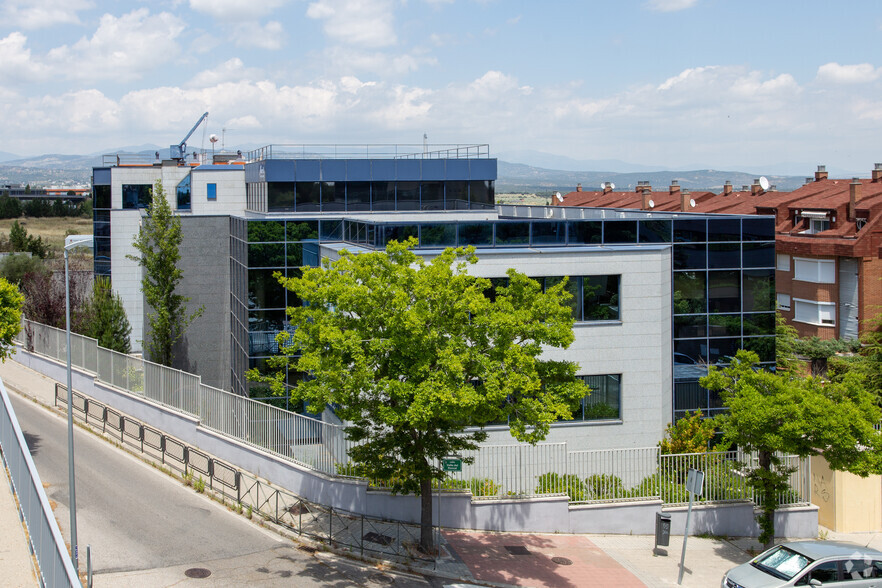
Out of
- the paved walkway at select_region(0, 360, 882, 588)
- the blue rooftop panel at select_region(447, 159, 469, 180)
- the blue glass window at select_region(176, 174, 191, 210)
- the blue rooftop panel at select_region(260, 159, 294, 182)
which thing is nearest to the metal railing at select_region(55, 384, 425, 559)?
the paved walkway at select_region(0, 360, 882, 588)

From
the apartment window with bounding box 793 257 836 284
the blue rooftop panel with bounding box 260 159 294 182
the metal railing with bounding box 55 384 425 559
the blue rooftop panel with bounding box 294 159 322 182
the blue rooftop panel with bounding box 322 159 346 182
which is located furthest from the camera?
Answer: the apartment window with bounding box 793 257 836 284

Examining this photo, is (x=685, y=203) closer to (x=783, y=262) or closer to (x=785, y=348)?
(x=783, y=262)

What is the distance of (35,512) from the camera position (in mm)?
13844

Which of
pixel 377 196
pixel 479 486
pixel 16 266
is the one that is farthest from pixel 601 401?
pixel 16 266

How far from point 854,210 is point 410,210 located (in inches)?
1041

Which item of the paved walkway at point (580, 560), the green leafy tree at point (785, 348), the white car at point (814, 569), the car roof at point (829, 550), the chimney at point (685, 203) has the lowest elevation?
the paved walkway at point (580, 560)

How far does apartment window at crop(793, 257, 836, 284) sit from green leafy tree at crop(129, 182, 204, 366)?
34.3m

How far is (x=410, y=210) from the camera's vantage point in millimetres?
40812

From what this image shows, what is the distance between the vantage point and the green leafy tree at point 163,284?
3488 cm

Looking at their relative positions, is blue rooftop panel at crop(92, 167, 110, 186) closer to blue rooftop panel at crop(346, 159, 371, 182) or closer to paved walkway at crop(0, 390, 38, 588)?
blue rooftop panel at crop(346, 159, 371, 182)

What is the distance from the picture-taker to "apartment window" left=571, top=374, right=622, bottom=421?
26.0m

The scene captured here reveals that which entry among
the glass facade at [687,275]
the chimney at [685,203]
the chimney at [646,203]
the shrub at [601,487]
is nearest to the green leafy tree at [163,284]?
the glass facade at [687,275]

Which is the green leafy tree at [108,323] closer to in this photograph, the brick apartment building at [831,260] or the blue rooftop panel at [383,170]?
the blue rooftop panel at [383,170]

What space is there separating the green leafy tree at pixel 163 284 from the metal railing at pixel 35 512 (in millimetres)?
15937
